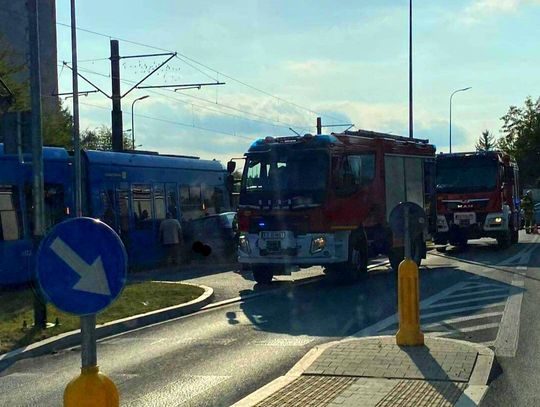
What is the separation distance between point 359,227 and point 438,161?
11069 millimetres

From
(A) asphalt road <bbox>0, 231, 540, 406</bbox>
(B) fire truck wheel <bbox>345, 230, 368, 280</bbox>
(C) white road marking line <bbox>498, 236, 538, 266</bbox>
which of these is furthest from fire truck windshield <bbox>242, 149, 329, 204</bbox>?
(C) white road marking line <bbox>498, 236, 538, 266</bbox>

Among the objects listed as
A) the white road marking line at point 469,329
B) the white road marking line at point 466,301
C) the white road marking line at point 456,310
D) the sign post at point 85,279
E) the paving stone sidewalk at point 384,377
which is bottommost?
the white road marking line at point 466,301

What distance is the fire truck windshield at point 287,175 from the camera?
16.9 m

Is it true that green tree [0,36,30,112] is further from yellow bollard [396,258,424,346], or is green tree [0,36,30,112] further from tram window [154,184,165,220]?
yellow bollard [396,258,424,346]

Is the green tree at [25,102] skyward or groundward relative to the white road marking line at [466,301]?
skyward

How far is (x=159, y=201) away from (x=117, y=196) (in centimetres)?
226

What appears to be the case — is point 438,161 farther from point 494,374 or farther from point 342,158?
point 494,374

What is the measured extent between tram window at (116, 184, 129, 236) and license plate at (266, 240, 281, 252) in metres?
6.67

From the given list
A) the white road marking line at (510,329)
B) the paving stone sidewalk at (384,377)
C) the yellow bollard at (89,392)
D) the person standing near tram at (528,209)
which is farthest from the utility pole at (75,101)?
the person standing near tram at (528,209)

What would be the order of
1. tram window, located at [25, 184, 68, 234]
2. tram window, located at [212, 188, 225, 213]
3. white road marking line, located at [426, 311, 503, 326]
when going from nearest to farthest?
white road marking line, located at [426, 311, 503, 326] < tram window, located at [25, 184, 68, 234] < tram window, located at [212, 188, 225, 213]

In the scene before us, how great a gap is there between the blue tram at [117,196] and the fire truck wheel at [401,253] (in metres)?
4.40

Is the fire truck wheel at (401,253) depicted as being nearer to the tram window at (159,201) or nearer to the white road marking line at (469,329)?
the white road marking line at (469,329)

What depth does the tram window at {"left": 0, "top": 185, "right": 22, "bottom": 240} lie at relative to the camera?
698 inches

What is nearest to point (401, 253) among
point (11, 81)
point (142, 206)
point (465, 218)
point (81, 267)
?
point (465, 218)
